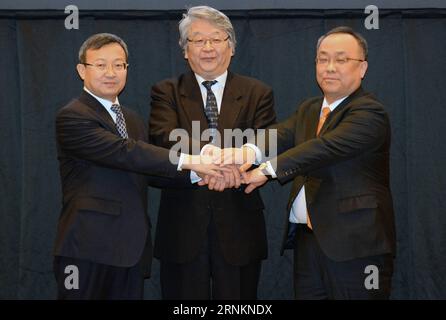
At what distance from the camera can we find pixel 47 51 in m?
3.86

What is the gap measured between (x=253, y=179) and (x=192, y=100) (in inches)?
19.1

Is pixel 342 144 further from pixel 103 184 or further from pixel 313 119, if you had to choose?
pixel 103 184

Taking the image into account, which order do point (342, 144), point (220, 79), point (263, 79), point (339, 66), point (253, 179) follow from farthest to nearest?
point (263, 79), point (220, 79), point (253, 179), point (339, 66), point (342, 144)

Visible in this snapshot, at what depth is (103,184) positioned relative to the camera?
2.88 m

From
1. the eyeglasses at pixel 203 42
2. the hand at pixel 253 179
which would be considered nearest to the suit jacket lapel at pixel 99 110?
the eyeglasses at pixel 203 42

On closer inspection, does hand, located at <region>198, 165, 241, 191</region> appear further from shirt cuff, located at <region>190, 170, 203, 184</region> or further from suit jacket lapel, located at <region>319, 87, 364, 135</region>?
suit jacket lapel, located at <region>319, 87, 364, 135</region>

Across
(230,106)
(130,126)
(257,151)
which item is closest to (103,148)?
(130,126)

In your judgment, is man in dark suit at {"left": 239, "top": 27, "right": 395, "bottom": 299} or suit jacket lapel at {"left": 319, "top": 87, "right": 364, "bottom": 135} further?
suit jacket lapel at {"left": 319, "top": 87, "right": 364, "bottom": 135}

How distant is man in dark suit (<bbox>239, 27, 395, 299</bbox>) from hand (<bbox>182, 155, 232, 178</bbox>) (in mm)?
169

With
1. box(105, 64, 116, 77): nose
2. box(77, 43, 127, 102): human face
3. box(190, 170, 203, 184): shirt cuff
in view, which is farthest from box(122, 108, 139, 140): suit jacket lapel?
box(190, 170, 203, 184): shirt cuff

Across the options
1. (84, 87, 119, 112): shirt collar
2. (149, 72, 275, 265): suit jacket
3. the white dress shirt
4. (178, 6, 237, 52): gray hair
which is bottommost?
(149, 72, 275, 265): suit jacket

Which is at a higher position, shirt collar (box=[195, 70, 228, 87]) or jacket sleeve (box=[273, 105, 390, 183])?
shirt collar (box=[195, 70, 228, 87])

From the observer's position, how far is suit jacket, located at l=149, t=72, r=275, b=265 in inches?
117

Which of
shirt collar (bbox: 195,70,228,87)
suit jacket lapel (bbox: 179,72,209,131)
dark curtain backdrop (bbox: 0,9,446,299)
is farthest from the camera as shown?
dark curtain backdrop (bbox: 0,9,446,299)
